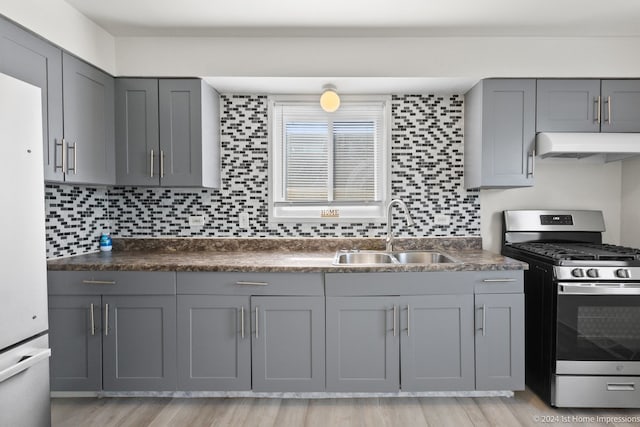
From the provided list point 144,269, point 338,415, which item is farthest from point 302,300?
point 144,269

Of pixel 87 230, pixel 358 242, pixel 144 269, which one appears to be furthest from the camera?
pixel 358 242

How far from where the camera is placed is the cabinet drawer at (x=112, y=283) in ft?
7.68

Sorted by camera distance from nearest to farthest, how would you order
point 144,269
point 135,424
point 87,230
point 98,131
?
point 135,424 → point 144,269 → point 98,131 → point 87,230

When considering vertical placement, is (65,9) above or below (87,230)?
above

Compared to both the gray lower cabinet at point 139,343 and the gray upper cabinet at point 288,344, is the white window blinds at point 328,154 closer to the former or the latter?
the gray upper cabinet at point 288,344

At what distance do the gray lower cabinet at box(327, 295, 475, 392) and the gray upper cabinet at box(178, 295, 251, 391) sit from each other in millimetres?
519

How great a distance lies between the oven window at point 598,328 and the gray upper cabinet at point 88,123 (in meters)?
2.92

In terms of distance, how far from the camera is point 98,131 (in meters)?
2.54

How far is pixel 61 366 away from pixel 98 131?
4.81 feet

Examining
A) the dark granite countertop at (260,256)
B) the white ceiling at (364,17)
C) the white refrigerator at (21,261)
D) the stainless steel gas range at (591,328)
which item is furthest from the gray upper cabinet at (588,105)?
the white refrigerator at (21,261)

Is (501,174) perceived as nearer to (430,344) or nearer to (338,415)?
(430,344)

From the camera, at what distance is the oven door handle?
2254 millimetres

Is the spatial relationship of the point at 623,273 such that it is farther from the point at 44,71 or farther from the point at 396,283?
the point at 44,71

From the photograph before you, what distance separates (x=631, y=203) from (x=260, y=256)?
2763 millimetres
